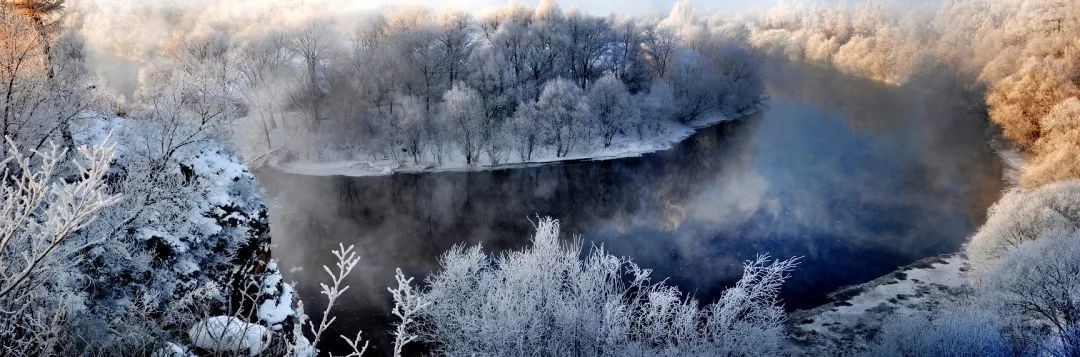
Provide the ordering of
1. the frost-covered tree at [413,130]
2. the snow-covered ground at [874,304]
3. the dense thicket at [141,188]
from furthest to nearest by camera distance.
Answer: the frost-covered tree at [413,130] < the snow-covered ground at [874,304] < the dense thicket at [141,188]

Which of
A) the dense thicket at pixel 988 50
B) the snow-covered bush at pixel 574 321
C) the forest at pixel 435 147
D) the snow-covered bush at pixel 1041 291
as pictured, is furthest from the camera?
the dense thicket at pixel 988 50

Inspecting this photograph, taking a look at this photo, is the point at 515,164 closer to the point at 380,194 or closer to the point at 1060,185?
the point at 380,194

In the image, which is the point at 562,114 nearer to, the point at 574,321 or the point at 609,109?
the point at 609,109

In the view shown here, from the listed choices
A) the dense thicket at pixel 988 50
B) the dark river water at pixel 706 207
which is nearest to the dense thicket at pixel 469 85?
the dark river water at pixel 706 207

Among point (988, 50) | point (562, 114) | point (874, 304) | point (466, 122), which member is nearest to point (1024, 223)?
point (874, 304)

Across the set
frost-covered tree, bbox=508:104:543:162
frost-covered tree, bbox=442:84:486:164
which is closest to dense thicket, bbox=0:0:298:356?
frost-covered tree, bbox=442:84:486:164

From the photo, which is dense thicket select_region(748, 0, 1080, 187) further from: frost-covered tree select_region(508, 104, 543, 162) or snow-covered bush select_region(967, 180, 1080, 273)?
frost-covered tree select_region(508, 104, 543, 162)

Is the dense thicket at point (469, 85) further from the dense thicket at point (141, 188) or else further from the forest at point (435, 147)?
the dense thicket at point (141, 188)
